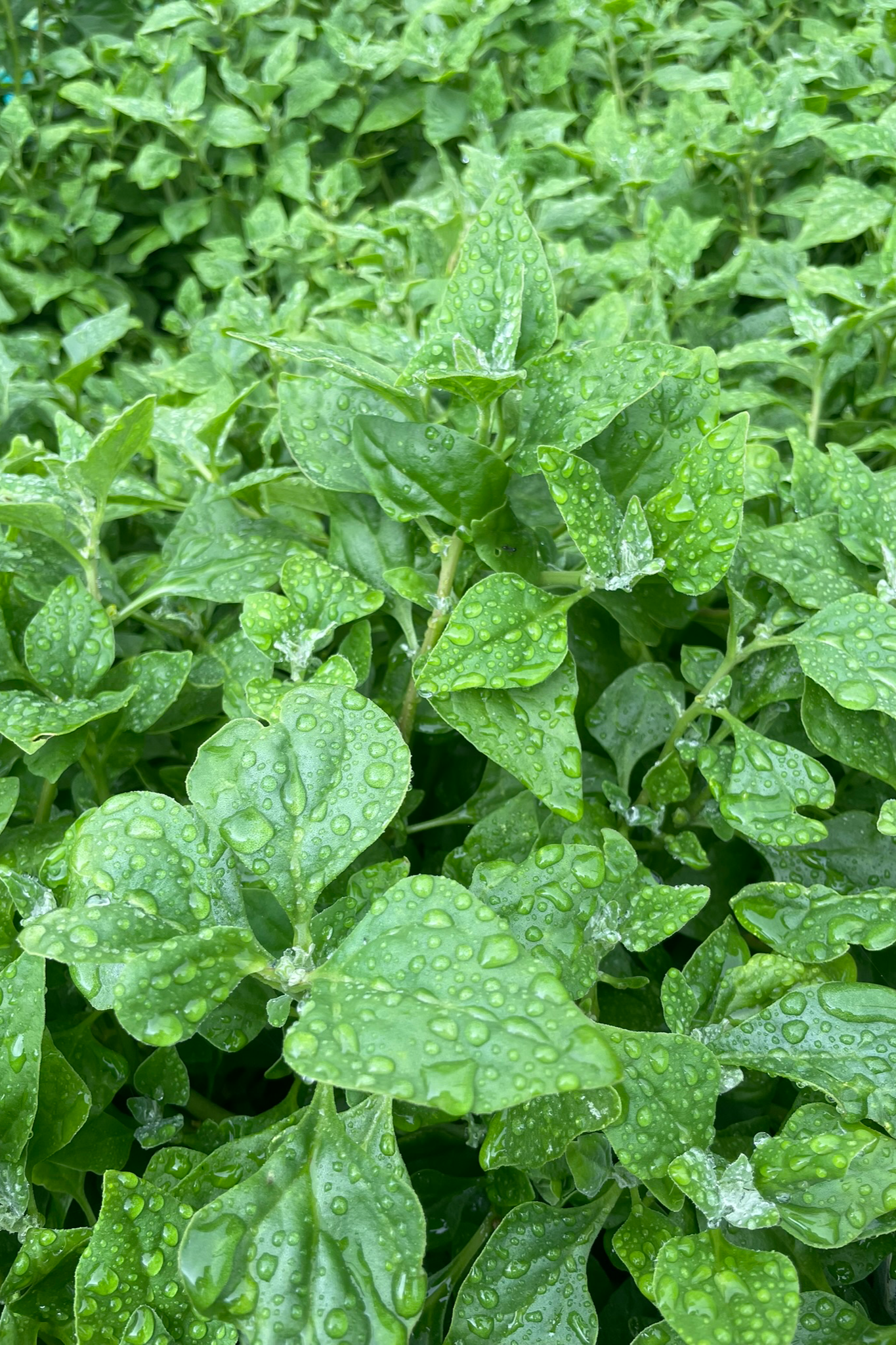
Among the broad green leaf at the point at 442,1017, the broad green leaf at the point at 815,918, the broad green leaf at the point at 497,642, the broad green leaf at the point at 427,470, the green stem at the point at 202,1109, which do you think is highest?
the broad green leaf at the point at 427,470

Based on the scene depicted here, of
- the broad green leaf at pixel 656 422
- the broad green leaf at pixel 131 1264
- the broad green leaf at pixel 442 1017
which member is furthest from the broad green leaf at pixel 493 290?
the broad green leaf at pixel 131 1264

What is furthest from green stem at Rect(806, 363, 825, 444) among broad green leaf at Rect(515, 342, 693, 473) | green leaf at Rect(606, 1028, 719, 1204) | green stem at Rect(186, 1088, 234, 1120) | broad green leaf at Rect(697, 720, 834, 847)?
green stem at Rect(186, 1088, 234, 1120)

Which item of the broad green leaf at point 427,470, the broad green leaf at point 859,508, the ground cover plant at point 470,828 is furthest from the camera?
the broad green leaf at point 859,508

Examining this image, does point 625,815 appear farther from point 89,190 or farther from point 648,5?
point 89,190

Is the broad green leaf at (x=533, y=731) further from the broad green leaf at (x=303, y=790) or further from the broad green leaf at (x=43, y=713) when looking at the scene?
the broad green leaf at (x=43, y=713)

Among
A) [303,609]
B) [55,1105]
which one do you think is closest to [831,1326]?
[55,1105]

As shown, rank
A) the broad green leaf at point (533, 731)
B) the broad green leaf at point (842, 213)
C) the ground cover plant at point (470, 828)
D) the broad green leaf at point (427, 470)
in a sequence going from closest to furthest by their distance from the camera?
the ground cover plant at point (470, 828) → the broad green leaf at point (533, 731) → the broad green leaf at point (427, 470) → the broad green leaf at point (842, 213)

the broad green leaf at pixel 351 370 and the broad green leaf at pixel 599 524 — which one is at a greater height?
the broad green leaf at pixel 351 370

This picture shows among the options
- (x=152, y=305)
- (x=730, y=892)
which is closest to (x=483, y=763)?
(x=730, y=892)
